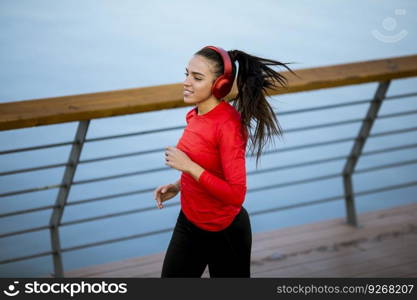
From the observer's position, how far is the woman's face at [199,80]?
1.78m

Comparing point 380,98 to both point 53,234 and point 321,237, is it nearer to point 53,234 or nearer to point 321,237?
point 321,237

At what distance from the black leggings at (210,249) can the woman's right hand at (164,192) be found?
8cm

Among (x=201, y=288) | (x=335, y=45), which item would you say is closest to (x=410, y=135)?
(x=335, y=45)

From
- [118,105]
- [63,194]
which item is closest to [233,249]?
[118,105]

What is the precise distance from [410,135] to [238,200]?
22.5ft

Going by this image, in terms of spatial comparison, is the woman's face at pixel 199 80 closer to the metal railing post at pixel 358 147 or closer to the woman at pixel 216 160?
the woman at pixel 216 160

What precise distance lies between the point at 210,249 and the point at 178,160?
1.13ft

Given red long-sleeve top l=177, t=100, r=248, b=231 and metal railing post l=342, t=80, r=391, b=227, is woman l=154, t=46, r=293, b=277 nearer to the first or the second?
red long-sleeve top l=177, t=100, r=248, b=231

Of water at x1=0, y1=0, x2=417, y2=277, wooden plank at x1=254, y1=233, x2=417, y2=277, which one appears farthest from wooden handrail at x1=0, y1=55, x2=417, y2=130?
water at x1=0, y1=0, x2=417, y2=277

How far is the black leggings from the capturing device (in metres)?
1.89

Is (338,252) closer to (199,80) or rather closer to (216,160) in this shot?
(216,160)

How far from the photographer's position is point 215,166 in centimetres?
180

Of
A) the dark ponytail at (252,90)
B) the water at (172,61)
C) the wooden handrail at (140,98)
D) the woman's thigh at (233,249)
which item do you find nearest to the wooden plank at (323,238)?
the wooden handrail at (140,98)

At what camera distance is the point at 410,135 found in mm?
8102
